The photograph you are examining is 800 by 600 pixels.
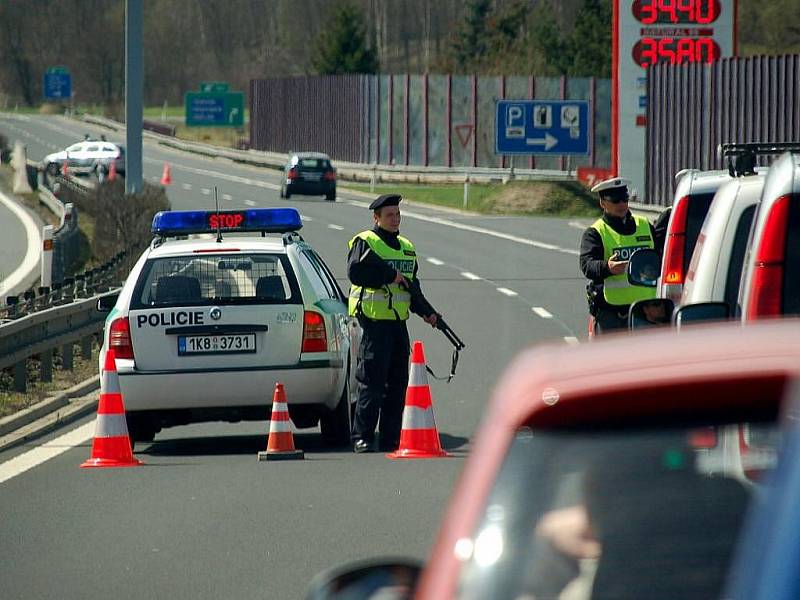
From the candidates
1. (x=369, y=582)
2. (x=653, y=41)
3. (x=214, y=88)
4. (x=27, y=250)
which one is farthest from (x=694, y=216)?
(x=214, y=88)

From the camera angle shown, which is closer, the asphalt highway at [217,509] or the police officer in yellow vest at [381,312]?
the asphalt highway at [217,509]

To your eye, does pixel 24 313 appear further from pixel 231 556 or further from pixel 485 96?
pixel 485 96

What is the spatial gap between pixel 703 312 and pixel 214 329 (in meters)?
6.22

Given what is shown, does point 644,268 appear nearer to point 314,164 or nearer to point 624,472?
point 624,472

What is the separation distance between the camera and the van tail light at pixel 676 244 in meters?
9.80

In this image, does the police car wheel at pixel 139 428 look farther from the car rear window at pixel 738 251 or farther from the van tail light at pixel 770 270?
the van tail light at pixel 770 270

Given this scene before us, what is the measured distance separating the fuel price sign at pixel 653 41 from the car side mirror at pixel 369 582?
45.1 meters

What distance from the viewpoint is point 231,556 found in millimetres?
8141

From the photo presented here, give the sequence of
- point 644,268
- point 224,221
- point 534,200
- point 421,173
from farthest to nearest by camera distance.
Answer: point 421,173 < point 534,200 < point 224,221 < point 644,268

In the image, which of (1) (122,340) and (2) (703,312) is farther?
(1) (122,340)

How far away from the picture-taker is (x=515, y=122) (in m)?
52.3

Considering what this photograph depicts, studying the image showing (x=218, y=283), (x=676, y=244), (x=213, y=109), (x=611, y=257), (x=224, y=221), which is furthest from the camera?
(x=213, y=109)

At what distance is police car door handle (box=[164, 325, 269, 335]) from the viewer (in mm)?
11734

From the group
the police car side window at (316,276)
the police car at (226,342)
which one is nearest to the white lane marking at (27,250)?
the police car side window at (316,276)
